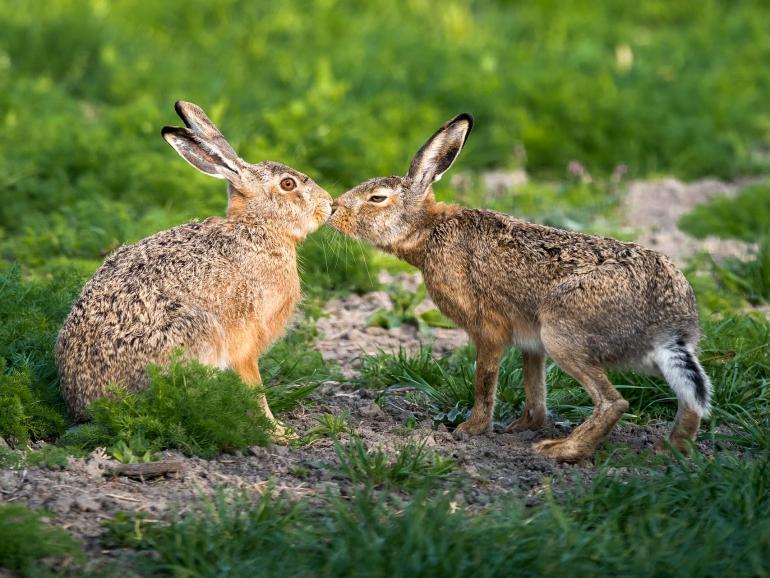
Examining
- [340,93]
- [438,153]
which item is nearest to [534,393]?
[438,153]

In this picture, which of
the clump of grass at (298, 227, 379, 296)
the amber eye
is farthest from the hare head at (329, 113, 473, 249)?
the clump of grass at (298, 227, 379, 296)

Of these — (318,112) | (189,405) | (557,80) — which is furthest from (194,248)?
(557,80)

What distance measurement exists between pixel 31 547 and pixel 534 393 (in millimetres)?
2762

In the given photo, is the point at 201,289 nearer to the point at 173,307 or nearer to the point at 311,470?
the point at 173,307

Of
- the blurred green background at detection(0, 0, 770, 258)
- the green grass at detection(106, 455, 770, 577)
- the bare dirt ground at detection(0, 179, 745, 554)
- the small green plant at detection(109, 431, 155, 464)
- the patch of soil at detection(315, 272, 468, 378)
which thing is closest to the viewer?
the green grass at detection(106, 455, 770, 577)

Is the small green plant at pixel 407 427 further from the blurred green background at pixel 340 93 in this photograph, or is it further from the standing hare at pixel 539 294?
the blurred green background at pixel 340 93

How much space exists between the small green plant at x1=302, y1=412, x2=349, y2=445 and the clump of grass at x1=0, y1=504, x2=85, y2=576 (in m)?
1.57

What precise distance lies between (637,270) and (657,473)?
983 mm

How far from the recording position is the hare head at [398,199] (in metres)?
6.81

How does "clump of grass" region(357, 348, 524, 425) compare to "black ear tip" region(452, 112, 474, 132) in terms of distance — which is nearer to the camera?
"clump of grass" region(357, 348, 524, 425)

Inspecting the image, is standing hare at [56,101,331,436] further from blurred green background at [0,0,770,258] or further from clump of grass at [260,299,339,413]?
blurred green background at [0,0,770,258]

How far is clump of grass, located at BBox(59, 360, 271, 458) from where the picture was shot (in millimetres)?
5531

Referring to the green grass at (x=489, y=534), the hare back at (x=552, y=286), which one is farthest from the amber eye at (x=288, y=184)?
the green grass at (x=489, y=534)

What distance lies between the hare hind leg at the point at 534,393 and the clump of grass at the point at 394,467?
0.98 metres
